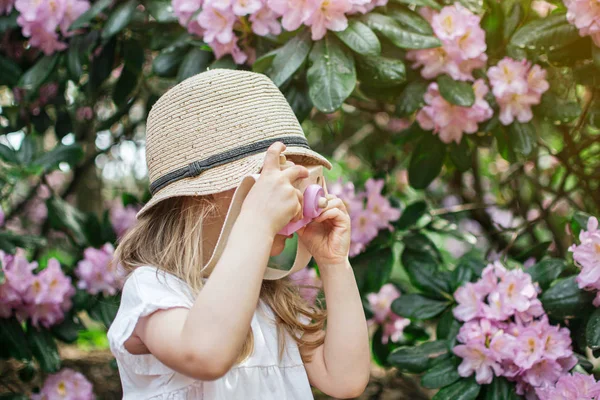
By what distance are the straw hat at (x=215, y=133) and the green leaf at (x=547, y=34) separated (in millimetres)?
787

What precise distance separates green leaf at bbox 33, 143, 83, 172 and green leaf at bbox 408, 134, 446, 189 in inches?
43.8

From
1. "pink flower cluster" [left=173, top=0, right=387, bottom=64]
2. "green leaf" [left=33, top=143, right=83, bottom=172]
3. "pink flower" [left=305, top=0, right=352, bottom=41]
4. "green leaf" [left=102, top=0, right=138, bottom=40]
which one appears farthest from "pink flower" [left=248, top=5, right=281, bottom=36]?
"green leaf" [left=33, top=143, right=83, bottom=172]

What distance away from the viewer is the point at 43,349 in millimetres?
2205

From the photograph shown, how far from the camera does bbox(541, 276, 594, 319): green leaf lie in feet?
5.45

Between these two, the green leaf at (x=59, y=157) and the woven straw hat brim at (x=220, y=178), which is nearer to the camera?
the woven straw hat brim at (x=220, y=178)

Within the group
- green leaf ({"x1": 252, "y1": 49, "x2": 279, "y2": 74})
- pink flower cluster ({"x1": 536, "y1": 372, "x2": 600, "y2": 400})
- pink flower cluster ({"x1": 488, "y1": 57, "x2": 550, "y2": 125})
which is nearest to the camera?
pink flower cluster ({"x1": 536, "y1": 372, "x2": 600, "y2": 400})

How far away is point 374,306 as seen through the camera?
2.70 meters

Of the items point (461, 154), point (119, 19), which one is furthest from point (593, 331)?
point (119, 19)

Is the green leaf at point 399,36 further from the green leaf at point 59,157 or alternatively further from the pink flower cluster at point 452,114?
the green leaf at point 59,157

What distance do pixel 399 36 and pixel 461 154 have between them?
0.51 meters

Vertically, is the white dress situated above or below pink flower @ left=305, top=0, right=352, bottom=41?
below

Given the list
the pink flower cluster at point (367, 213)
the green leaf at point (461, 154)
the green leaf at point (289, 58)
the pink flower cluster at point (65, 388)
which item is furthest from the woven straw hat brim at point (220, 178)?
the pink flower cluster at point (65, 388)

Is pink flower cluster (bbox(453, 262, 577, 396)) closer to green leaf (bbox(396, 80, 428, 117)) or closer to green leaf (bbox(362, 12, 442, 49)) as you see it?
green leaf (bbox(396, 80, 428, 117))

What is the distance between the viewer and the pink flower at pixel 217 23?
1.77 m
